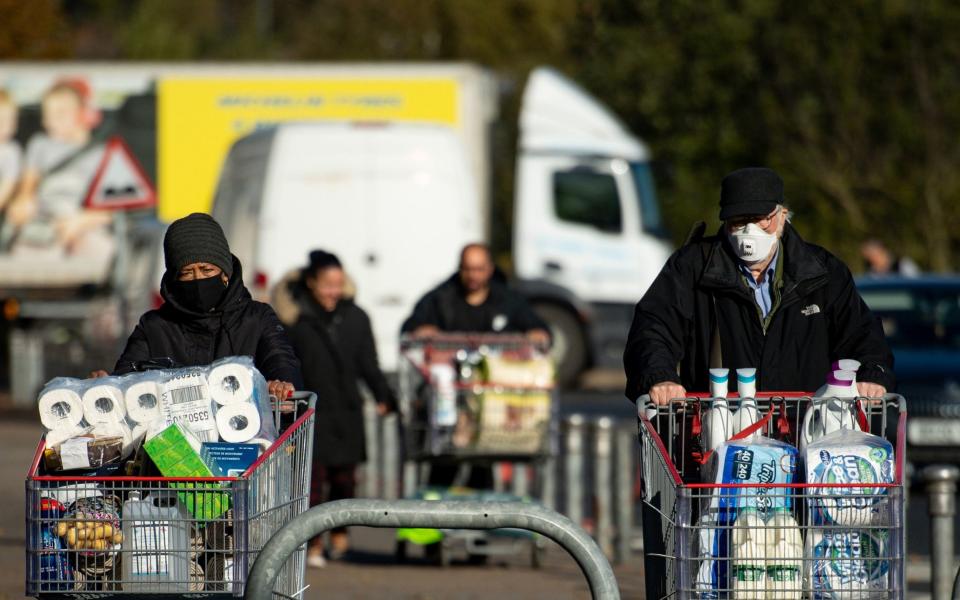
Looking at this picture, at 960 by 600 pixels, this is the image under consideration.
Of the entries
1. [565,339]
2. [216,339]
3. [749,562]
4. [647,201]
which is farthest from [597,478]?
[647,201]

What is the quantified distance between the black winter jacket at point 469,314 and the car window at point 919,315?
3.55 m

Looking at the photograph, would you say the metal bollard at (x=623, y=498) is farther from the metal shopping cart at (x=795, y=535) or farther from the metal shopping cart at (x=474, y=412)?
the metal shopping cart at (x=795, y=535)

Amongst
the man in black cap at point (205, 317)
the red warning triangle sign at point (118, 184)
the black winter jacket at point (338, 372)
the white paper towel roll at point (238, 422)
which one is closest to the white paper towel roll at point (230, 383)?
the white paper towel roll at point (238, 422)

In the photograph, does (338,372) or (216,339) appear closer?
(216,339)

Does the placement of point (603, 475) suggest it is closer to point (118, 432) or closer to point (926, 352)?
point (926, 352)

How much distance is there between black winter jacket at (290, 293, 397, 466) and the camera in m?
11.0

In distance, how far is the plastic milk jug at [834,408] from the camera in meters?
5.28

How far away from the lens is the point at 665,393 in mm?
5469

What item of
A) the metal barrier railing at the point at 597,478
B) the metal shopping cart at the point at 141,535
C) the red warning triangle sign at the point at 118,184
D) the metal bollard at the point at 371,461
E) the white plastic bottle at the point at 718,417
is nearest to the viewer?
the metal shopping cart at the point at 141,535

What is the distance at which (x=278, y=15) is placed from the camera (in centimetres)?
7975

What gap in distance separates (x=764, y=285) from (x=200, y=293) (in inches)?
71.1

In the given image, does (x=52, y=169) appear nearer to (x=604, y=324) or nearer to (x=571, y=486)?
(x=604, y=324)

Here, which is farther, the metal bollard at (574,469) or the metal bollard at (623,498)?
the metal bollard at (574,469)

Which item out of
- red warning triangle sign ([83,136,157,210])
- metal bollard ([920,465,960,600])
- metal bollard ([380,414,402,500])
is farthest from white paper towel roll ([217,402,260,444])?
red warning triangle sign ([83,136,157,210])
